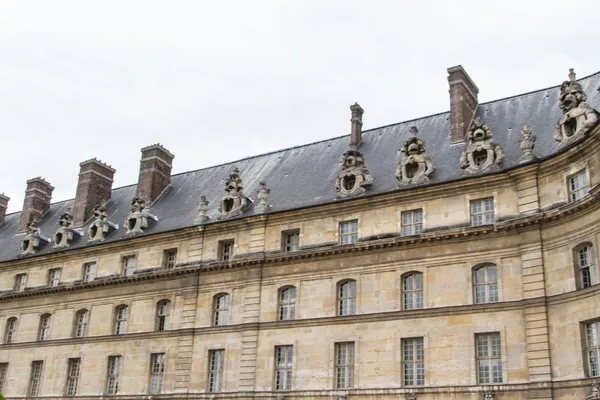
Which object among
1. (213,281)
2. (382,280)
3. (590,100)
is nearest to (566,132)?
(590,100)

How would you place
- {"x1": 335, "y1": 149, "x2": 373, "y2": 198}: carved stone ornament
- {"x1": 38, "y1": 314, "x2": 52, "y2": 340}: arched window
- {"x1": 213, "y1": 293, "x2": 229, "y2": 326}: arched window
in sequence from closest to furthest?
{"x1": 335, "y1": 149, "x2": 373, "y2": 198}: carved stone ornament, {"x1": 213, "y1": 293, "x2": 229, "y2": 326}: arched window, {"x1": 38, "y1": 314, "x2": 52, "y2": 340}: arched window

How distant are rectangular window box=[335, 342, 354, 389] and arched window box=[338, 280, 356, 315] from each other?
142 centimetres

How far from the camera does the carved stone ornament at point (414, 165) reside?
31.8 m

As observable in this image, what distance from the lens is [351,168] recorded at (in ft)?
112

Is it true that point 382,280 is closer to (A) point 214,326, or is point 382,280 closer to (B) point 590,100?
(A) point 214,326

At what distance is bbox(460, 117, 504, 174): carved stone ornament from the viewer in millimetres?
30266

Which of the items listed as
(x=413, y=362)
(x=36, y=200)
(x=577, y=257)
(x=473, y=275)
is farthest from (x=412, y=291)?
(x=36, y=200)

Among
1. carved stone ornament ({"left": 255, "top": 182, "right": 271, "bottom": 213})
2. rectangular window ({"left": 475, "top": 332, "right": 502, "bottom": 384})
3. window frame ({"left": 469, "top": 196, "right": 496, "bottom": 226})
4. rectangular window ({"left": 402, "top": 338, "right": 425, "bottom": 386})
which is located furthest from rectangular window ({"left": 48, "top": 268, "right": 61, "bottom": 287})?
rectangular window ({"left": 475, "top": 332, "right": 502, "bottom": 384})

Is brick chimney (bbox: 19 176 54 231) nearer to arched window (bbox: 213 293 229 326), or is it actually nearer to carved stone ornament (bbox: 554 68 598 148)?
arched window (bbox: 213 293 229 326)

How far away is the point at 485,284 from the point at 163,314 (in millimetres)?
16050

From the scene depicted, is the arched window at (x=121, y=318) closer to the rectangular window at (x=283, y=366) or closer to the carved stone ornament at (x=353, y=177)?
the rectangular window at (x=283, y=366)

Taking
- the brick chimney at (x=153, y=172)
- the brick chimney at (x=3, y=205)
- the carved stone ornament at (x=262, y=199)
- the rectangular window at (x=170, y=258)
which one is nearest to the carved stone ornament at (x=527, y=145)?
the carved stone ornament at (x=262, y=199)

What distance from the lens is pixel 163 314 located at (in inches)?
1449

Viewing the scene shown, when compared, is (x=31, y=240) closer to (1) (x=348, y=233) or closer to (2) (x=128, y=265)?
(2) (x=128, y=265)
